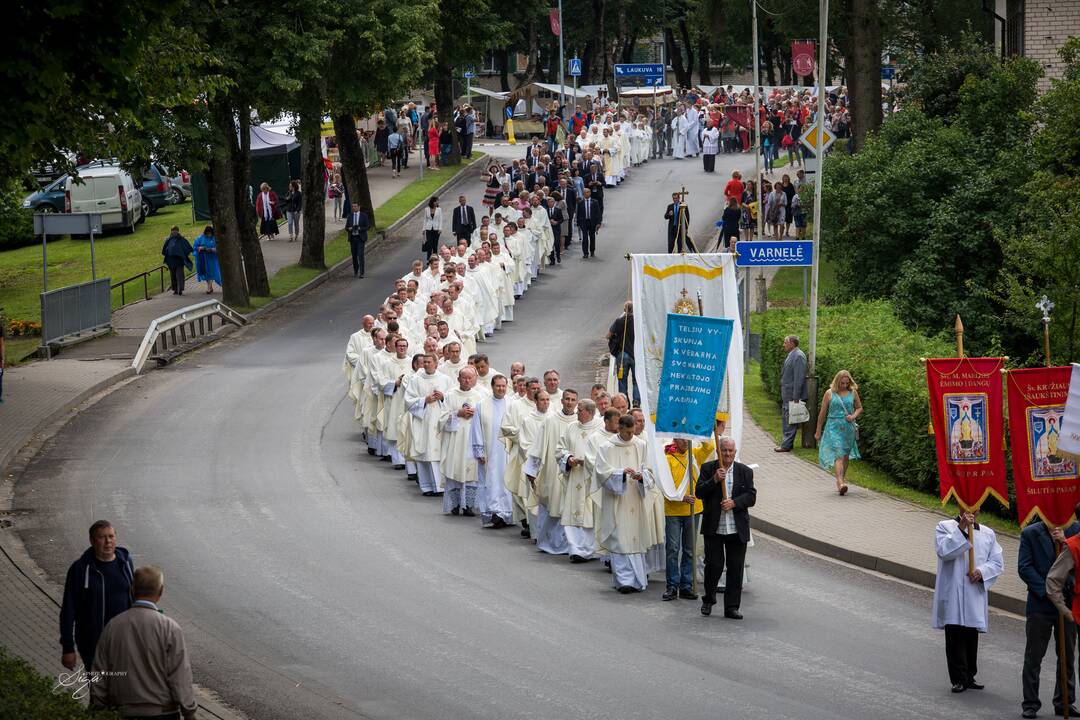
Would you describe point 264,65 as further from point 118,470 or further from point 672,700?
point 672,700

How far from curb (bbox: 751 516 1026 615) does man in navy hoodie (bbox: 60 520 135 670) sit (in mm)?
8101

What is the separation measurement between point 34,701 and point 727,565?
7054 mm

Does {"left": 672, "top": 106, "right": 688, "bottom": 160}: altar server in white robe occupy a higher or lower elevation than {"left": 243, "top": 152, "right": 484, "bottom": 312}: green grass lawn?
higher

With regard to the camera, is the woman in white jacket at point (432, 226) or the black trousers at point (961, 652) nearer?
the black trousers at point (961, 652)

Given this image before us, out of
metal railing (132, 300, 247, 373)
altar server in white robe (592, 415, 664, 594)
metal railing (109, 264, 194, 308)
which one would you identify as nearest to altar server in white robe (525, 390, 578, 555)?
altar server in white robe (592, 415, 664, 594)

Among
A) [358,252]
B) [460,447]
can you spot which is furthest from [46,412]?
[358,252]

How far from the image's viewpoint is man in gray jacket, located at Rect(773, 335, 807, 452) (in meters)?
21.3

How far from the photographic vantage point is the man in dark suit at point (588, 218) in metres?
37.8

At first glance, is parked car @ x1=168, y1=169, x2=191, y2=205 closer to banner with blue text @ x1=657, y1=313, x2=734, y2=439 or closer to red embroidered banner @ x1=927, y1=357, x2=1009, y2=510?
banner with blue text @ x1=657, y1=313, x2=734, y2=439

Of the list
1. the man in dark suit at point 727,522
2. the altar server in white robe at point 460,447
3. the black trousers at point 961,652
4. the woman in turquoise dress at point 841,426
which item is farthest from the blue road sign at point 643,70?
the black trousers at point 961,652

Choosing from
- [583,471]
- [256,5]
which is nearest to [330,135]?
[256,5]

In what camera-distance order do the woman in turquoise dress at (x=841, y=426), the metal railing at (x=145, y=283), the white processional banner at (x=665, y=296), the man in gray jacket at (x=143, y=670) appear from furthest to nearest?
the metal railing at (x=145, y=283)
the woman in turquoise dress at (x=841, y=426)
the white processional banner at (x=665, y=296)
the man in gray jacket at (x=143, y=670)

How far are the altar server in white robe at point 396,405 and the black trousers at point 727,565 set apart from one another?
7.02 metres

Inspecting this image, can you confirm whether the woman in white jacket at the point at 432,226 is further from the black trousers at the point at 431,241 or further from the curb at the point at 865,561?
the curb at the point at 865,561
